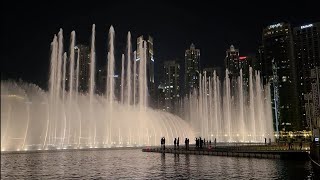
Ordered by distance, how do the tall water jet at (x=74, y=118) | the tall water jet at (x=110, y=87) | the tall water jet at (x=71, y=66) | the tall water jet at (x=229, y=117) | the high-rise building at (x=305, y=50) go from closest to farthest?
the tall water jet at (x=74, y=118)
the tall water jet at (x=71, y=66)
the tall water jet at (x=110, y=87)
the tall water jet at (x=229, y=117)
the high-rise building at (x=305, y=50)

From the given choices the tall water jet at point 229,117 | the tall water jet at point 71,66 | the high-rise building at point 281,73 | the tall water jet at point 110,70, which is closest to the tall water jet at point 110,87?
the tall water jet at point 110,70

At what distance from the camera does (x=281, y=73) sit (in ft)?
462

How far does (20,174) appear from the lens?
1736 centimetres

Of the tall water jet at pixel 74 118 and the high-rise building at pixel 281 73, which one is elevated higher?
the high-rise building at pixel 281 73

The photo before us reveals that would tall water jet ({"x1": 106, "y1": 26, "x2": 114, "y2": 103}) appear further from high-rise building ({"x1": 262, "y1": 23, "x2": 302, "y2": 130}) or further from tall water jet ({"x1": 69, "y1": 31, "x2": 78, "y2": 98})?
high-rise building ({"x1": 262, "y1": 23, "x2": 302, "y2": 130})

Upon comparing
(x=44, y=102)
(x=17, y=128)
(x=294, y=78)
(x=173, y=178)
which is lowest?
(x=173, y=178)

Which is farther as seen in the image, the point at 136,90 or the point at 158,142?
the point at 136,90

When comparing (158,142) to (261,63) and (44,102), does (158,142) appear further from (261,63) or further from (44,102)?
(261,63)

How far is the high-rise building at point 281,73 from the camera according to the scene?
446ft

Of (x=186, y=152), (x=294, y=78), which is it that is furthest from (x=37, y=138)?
(x=294, y=78)

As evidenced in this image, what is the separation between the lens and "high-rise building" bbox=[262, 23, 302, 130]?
136m

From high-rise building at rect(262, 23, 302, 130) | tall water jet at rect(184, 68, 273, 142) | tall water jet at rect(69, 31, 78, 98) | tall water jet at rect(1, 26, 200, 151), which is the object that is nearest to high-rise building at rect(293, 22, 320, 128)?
high-rise building at rect(262, 23, 302, 130)

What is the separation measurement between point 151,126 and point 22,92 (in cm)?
2096

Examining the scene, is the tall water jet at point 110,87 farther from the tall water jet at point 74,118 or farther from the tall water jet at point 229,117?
the tall water jet at point 229,117
